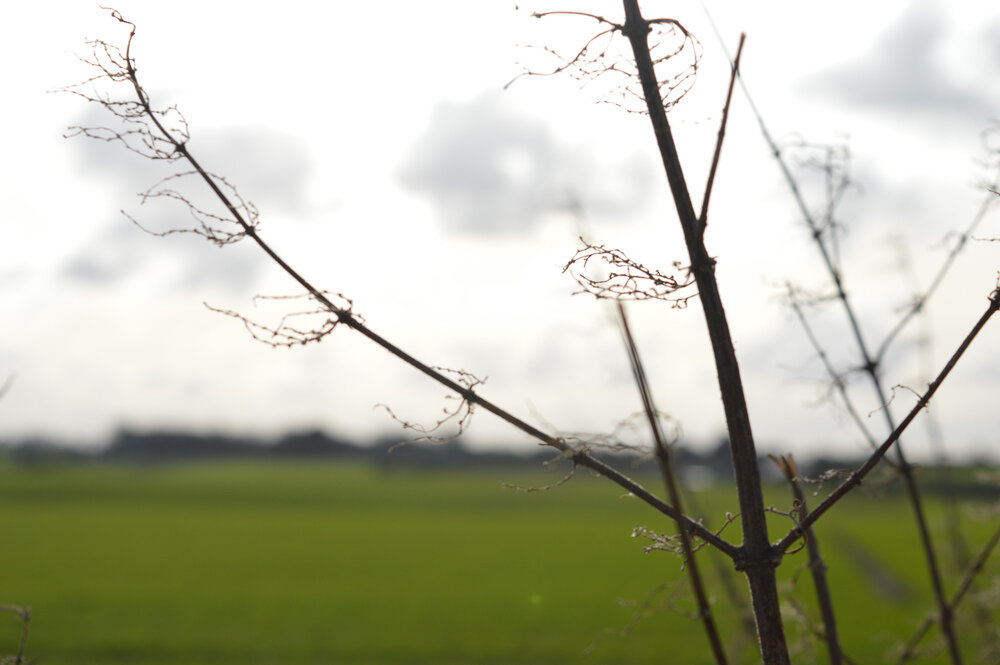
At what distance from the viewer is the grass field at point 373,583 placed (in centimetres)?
2283

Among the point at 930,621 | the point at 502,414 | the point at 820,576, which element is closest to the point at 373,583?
the point at 930,621

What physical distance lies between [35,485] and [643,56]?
295 feet

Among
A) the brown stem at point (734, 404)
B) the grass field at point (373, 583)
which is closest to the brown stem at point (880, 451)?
the brown stem at point (734, 404)

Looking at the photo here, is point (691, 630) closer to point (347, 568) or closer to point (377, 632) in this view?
point (377, 632)

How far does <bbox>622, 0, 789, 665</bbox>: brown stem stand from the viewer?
3.40 ft

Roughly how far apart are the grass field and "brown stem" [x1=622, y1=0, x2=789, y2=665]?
0.95ft

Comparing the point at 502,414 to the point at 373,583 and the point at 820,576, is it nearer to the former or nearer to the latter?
the point at 820,576

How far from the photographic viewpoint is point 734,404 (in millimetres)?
1036

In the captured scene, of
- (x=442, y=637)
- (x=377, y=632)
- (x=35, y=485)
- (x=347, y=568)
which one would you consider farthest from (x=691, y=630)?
(x=35, y=485)

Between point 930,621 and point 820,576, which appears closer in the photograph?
point 820,576

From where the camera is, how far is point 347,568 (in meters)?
37.1

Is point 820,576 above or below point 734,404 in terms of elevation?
below

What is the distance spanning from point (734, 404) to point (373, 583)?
34839mm

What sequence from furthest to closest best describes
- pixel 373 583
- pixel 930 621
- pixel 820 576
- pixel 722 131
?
1. pixel 373 583
2. pixel 930 621
3. pixel 820 576
4. pixel 722 131
